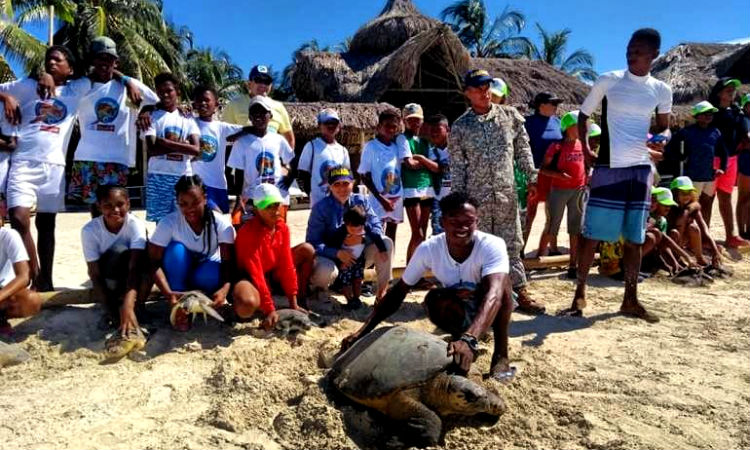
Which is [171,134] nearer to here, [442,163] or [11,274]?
[11,274]

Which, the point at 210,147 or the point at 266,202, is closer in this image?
the point at 266,202

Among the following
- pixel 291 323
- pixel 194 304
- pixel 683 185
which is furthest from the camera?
pixel 683 185

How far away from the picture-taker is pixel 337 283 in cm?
413

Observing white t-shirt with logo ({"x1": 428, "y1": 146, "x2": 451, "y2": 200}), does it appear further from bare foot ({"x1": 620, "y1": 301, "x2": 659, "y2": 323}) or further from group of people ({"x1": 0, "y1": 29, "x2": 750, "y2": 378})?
bare foot ({"x1": 620, "y1": 301, "x2": 659, "y2": 323})

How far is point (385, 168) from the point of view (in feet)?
15.2

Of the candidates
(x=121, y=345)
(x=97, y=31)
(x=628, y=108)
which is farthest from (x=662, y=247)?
(x=97, y=31)

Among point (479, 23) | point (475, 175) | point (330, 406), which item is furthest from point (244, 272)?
point (479, 23)

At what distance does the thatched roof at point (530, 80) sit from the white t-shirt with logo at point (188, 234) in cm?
1212

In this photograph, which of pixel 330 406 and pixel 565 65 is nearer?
pixel 330 406

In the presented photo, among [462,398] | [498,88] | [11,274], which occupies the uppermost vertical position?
[498,88]

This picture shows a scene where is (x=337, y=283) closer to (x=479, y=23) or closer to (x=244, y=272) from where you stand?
(x=244, y=272)

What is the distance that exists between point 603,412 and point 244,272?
227 centimetres

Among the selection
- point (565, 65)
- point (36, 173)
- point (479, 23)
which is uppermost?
point (479, 23)

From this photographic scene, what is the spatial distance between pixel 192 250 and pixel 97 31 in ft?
48.2
